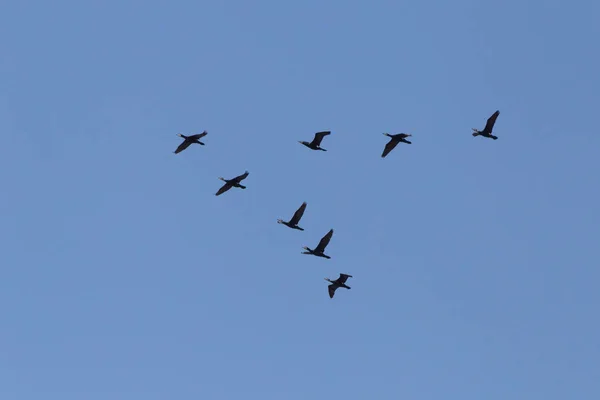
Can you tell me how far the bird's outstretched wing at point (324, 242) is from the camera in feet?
514

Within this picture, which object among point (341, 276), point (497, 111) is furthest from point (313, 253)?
point (497, 111)

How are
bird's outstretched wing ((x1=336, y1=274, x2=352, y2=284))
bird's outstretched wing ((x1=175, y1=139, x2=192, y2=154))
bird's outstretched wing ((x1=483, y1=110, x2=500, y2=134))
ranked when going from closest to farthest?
1. bird's outstretched wing ((x1=336, y1=274, x2=352, y2=284))
2. bird's outstretched wing ((x1=175, y1=139, x2=192, y2=154))
3. bird's outstretched wing ((x1=483, y1=110, x2=500, y2=134))

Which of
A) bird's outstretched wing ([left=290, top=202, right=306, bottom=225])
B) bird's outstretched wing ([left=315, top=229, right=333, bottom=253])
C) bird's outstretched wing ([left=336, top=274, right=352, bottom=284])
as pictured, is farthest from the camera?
bird's outstretched wing ([left=336, top=274, right=352, bottom=284])

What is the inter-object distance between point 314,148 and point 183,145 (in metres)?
16.1

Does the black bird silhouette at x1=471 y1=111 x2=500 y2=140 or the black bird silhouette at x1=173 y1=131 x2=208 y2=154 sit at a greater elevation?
the black bird silhouette at x1=471 y1=111 x2=500 y2=140

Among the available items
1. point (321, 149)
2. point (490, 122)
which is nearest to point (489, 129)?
point (490, 122)

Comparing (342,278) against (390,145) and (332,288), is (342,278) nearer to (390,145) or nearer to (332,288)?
(332,288)

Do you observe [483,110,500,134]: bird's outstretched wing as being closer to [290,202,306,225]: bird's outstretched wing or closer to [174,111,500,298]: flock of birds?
[174,111,500,298]: flock of birds

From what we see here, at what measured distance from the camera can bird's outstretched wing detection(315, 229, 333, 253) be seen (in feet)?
514

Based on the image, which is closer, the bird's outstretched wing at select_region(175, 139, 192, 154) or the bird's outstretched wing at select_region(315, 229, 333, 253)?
the bird's outstretched wing at select_region(315, 229, 333, 253)

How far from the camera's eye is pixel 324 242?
516ft

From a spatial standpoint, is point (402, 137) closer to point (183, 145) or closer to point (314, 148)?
point (314, 148)

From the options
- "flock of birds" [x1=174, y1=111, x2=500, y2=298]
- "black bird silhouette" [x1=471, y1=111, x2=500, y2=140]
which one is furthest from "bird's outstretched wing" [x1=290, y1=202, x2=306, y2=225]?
"black bird silhouette" [x1=471, y1=111, x2=500, y2=140]

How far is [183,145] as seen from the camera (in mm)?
161000
